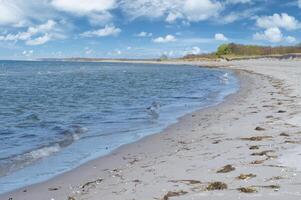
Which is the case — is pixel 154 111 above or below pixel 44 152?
below

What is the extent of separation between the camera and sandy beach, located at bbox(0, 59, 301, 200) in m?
8.09

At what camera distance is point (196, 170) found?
9938 mm

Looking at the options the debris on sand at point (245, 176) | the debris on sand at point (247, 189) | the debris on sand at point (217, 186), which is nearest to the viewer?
the debris on sand at point (247, 189)

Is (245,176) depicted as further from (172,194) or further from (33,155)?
(33,155)

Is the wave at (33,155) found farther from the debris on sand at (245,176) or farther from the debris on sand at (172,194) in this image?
the debris on sand at (245,176)

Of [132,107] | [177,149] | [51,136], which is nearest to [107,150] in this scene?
[177,149]

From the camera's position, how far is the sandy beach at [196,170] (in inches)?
319

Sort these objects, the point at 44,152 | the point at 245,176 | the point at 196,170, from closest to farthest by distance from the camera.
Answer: the point at 245,176 < the point at 196,170 < the point at 44,152

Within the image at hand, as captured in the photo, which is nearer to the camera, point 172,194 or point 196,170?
point 172,194

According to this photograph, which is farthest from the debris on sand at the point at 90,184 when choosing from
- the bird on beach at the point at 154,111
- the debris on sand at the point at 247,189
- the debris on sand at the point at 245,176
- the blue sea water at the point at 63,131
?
the bird on beach at the point at 154,111

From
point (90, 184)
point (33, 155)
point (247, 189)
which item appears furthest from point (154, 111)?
point (247, 189)

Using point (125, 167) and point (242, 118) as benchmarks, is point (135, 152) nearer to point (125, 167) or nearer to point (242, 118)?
point (125, 167)

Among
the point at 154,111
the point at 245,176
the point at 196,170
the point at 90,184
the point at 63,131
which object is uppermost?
the point at 245,176

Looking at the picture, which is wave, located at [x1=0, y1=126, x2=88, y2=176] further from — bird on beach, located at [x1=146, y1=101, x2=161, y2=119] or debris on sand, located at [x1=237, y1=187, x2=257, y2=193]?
debris on sand, located at [x1=237, y1=187, x2=257, y2=193]
